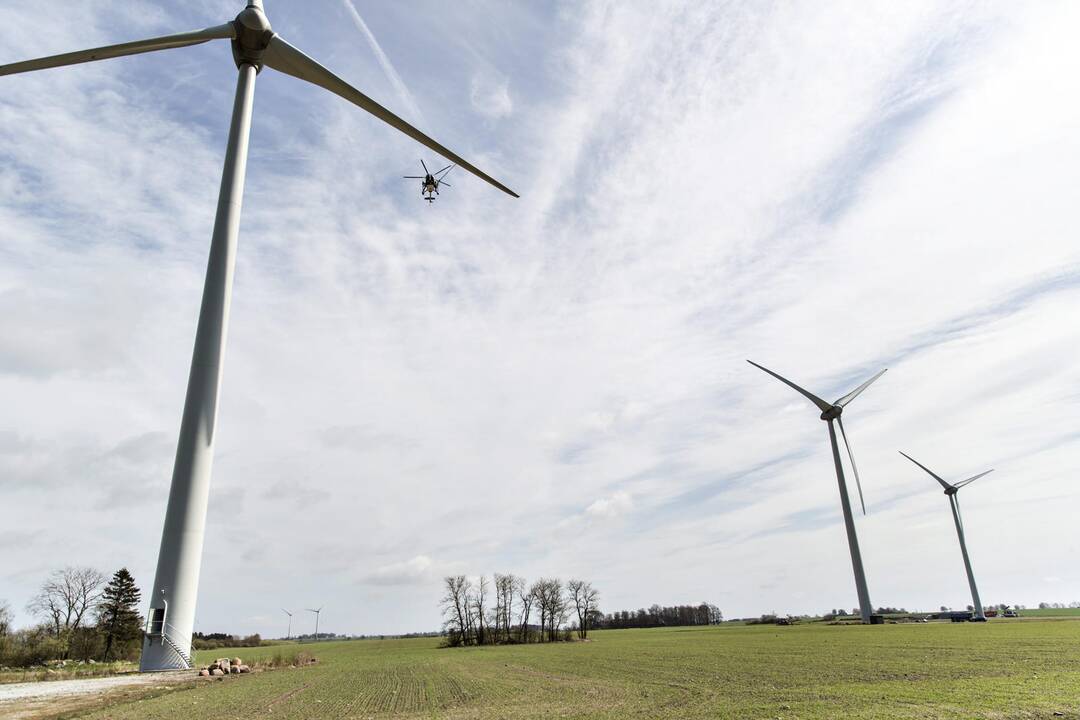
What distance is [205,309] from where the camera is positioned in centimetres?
2941

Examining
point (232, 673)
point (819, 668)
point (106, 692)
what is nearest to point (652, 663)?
point (819, 668)

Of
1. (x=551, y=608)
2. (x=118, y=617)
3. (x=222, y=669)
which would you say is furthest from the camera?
(x=551, y=608)

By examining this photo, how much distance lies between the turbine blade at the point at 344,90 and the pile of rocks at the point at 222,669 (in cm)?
3181

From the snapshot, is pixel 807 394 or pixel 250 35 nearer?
pixel 250 35

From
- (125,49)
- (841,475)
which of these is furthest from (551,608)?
(125,49)

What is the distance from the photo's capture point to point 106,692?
76.7ft

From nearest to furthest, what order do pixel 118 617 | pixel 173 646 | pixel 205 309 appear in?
pixel 173 646, pixel 205 309, pixel 118 617

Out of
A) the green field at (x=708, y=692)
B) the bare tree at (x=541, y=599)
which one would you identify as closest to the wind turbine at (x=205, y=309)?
the green field at (x=708, y=692)

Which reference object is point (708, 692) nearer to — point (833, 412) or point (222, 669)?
point (222, 669)

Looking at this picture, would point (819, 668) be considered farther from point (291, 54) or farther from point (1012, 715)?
point (291, 54)

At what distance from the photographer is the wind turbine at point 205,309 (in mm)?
26266

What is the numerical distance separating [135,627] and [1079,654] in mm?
99623

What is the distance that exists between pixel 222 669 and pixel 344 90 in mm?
36134

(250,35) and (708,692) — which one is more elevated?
(250,35)
